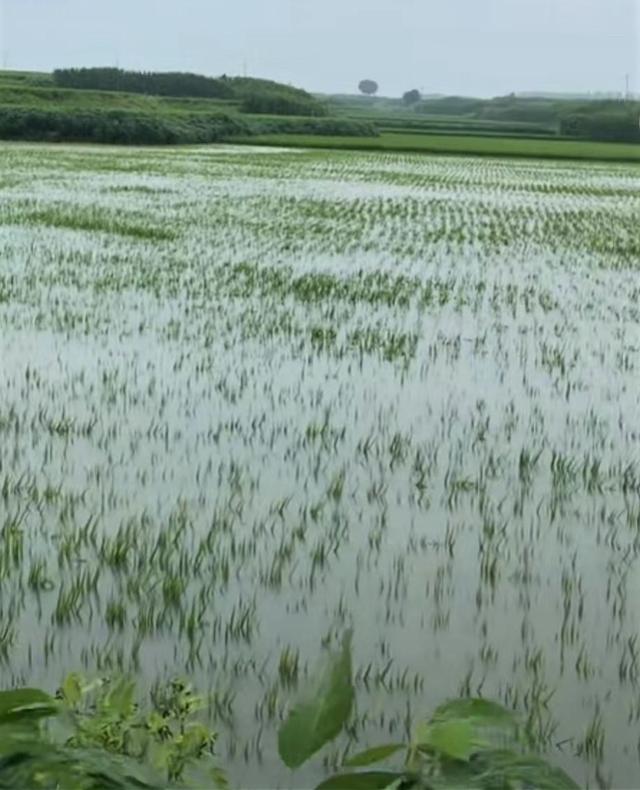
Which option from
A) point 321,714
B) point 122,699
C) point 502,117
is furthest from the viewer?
point 502,117

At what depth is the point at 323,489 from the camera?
4.15 meters

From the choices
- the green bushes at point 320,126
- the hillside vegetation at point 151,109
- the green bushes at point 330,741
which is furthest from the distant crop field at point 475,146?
the green bushes at point 330,741

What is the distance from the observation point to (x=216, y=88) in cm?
3981

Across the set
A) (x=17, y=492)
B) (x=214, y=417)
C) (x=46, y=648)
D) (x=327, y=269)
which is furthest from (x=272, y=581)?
(x=327, y=269)

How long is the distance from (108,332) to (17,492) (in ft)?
9.28

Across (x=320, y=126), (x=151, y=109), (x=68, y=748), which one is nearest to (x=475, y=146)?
(x=320, y=126)

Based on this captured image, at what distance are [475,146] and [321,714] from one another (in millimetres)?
35814

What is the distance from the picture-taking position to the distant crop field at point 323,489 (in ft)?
9.27

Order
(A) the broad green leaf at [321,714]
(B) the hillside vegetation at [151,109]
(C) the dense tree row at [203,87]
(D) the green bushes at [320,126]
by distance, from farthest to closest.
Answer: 1. (D) the green bushes at [320,126]
2. (C) the dense tree row at [203,87]
3. (B) the hillside vegetation at [151,109]
4. (A) the broad green leaf at [321,714]

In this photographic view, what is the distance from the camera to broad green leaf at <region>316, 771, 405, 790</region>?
3.91 ft

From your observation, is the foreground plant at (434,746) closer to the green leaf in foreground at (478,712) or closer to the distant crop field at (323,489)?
the green leaf in foreground at (478,712)

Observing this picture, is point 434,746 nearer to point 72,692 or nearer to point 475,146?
point 72,692

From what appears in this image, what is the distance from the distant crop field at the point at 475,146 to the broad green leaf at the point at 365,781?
33.1 m

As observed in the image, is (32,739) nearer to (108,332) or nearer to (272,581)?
(272,581)
